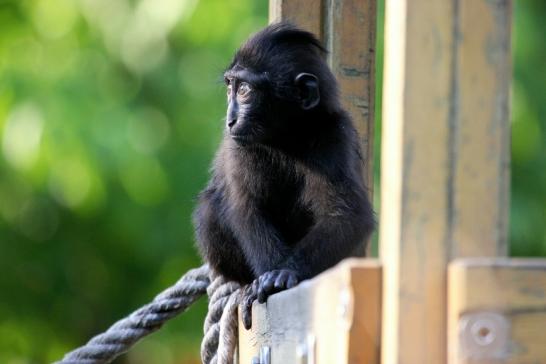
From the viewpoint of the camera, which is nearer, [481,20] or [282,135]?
[481,20]

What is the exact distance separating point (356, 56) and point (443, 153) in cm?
291

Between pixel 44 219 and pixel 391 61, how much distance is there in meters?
8.56

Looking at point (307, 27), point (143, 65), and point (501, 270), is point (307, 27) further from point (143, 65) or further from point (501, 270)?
point (143, 65)

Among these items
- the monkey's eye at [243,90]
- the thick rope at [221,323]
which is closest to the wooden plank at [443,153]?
the thick rope at [221,323]

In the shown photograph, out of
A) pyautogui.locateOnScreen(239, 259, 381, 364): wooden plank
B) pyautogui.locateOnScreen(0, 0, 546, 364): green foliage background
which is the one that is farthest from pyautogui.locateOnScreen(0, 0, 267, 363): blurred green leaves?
pyautogui.locateOnScreen(239, 259, 381, 364): wooden plank

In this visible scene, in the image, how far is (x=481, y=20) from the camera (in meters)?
2.64

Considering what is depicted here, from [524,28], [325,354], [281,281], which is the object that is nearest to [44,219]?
[524,28]

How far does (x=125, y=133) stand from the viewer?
31.9 feet

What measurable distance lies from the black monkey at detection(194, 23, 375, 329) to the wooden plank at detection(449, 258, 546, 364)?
2396 millimetres

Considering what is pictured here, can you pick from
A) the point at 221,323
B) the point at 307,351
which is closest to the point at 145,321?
the point at 221,323

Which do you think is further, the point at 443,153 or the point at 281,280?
the point at 281,280

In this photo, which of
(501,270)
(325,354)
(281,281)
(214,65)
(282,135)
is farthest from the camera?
(214,65)

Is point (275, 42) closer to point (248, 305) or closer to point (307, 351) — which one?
point (248, 305)

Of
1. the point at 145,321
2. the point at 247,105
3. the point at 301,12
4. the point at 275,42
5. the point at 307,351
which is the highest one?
the point at 301,12
